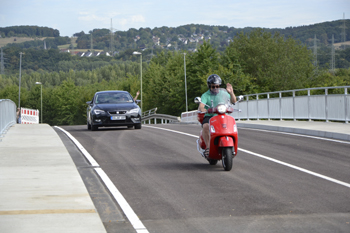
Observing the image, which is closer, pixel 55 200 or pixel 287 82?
pixel 55 200

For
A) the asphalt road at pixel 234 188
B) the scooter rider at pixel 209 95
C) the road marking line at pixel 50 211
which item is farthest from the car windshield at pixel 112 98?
the road marking line at pixel 50 211

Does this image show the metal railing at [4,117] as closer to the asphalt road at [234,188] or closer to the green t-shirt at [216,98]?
the asphalt road at [234,188]

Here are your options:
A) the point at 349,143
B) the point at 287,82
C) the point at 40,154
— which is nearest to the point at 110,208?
the point at 40,154

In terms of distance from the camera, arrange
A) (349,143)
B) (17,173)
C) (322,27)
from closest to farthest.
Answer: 1. (17,173)
2. (349,143)
3. (322,27)

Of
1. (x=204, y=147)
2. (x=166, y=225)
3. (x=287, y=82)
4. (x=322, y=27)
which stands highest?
(x=322, y=27)

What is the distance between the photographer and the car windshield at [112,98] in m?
20.0

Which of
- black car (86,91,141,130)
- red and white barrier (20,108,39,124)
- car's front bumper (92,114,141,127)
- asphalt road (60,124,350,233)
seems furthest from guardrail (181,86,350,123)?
red and white barrier (20,108,39,124)

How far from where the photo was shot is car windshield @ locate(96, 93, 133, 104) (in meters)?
20.0

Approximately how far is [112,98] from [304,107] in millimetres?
7756

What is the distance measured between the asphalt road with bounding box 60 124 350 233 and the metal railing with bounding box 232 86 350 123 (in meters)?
5.34

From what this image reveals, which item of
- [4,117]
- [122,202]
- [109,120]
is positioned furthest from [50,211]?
[109,120]

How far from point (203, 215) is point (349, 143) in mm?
8250

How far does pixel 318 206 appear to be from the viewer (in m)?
6.16

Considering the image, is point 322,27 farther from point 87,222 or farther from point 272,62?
point 87,222
